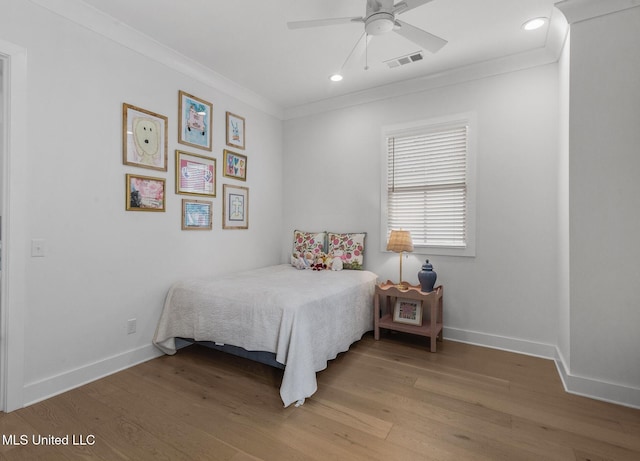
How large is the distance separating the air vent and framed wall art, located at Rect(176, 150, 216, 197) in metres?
2.06

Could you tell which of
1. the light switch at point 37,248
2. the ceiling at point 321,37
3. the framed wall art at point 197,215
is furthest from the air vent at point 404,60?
the light switch at point 37,248

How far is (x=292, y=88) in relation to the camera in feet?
12.5

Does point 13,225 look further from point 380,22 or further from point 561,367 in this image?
point 561,367

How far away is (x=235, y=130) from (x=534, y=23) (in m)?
2.96

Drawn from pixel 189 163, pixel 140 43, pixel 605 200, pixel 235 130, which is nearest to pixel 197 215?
pixel 189 163

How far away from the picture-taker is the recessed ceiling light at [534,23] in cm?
252

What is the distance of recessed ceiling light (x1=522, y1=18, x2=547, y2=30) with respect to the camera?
252 centimetres

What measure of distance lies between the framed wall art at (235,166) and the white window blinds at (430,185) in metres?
1.71

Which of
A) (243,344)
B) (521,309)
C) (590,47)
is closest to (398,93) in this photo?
(590,47)

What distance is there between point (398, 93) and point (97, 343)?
3722 mm

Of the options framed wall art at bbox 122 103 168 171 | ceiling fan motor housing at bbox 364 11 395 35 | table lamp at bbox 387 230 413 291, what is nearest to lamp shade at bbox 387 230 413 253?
table lamp at bbox 387 230 413 291

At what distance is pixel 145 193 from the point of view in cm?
283

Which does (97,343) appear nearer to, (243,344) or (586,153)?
(243,344)

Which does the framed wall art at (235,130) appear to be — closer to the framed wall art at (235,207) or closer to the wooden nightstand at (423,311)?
the framed wall art at (235,207)
